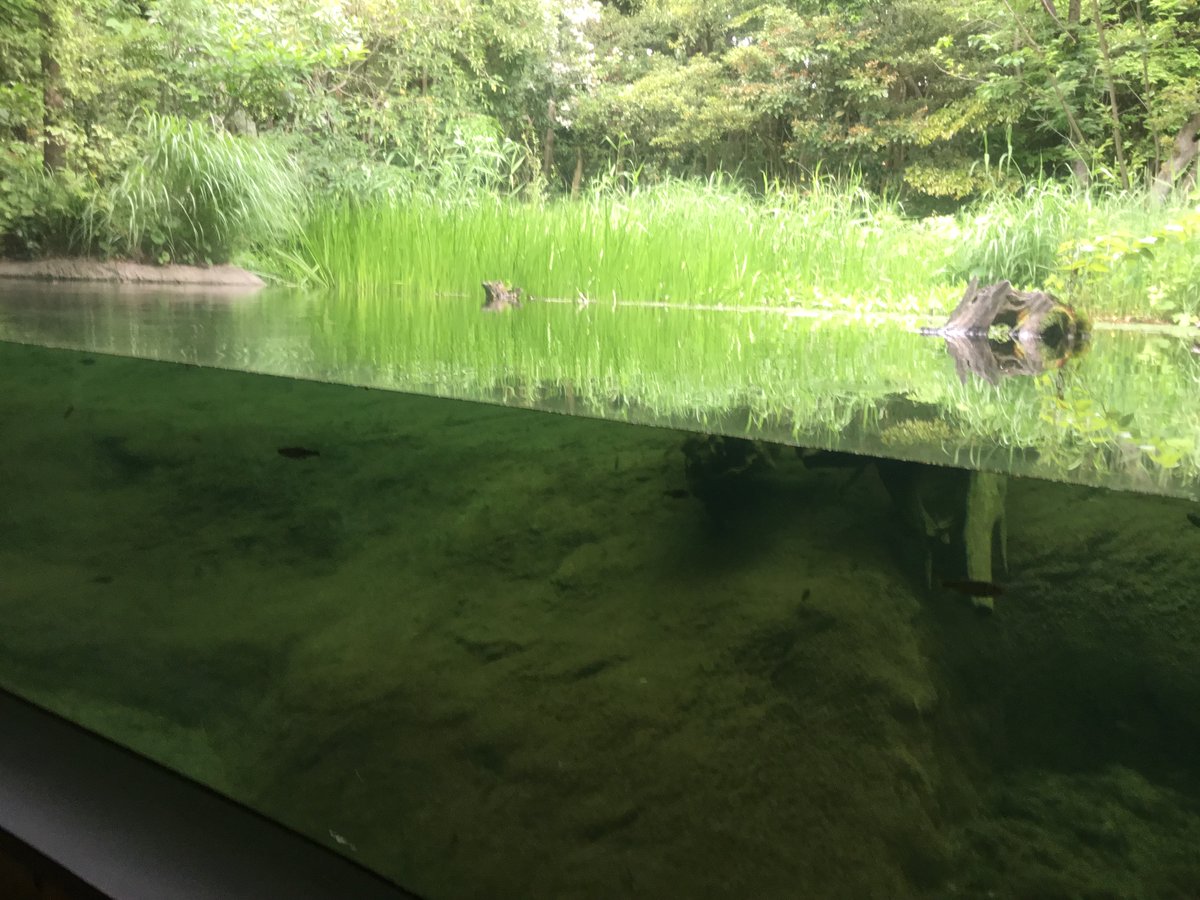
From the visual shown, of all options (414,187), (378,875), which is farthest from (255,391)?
(378,875)

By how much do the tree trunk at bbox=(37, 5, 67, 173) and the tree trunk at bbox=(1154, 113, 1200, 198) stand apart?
2364mm

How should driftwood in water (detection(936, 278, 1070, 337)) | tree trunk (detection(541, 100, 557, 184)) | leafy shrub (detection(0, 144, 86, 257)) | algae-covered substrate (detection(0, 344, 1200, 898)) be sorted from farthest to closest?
1. leafy shrub (detection(0, 144, 86, 257))
2. tree trunk (detection(541, 100, 557, 184))
3. driftwood in water (detection(936, 278, 1070, 337))
4. algae-covered substrate (detection(0, 344, 1200, 898))

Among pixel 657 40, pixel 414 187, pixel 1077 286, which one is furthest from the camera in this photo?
pixel 414 187

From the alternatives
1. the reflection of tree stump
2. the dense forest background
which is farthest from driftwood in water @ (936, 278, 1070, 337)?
the reflection of tree stump

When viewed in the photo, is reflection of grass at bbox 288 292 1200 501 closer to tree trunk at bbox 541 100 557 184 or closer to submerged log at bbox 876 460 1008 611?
submerged log at bbox 876 460 1008 611

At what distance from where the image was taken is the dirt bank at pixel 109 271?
83.7 inches

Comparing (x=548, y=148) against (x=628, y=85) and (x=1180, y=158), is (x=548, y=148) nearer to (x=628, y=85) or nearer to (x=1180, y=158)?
(x=628, y=85)

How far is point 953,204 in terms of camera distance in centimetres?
114

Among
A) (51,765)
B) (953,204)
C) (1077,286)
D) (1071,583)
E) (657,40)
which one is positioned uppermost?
(657,40)

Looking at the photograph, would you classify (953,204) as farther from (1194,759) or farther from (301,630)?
(301,630)

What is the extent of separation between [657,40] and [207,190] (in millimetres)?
1201

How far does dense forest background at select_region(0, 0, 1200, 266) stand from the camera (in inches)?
42.3

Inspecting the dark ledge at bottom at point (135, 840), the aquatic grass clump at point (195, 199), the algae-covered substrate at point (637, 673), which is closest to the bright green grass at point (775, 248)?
the aquatic grass clump at point (195, 199)

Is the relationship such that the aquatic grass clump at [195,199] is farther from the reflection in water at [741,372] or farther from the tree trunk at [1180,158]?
the tree trunk at [1180,158]
